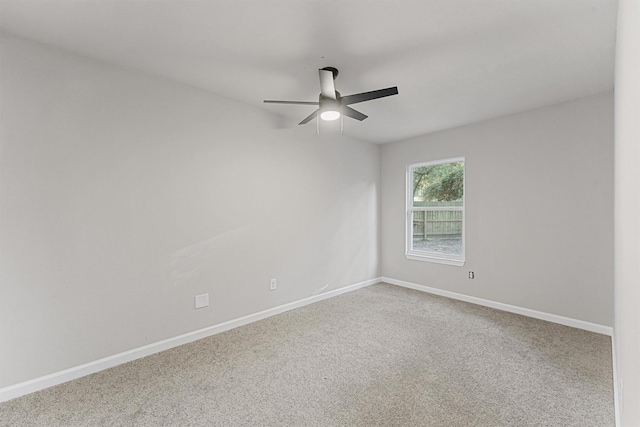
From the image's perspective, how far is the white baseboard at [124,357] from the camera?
2082 millimetres

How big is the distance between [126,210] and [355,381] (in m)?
2.32

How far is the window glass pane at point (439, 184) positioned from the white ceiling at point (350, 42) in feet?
4.56

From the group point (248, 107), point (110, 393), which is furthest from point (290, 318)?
point (248, 107)

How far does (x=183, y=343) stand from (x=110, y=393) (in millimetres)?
783

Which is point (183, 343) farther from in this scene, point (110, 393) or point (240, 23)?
point (240, 23)

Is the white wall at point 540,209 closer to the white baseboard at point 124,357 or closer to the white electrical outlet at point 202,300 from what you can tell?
the white baseboard at point 124,357

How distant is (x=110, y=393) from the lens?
6.91 ft

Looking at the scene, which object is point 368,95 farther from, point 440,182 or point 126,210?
point 440,182

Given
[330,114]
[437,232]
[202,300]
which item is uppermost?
[330,114]

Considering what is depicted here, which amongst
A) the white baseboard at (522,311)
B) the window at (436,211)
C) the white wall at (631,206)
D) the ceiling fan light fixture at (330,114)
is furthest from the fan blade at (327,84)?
the white baseboard at (522,311)

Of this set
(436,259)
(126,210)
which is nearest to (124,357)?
(126,210)

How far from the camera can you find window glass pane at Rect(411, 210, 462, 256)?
4363mm

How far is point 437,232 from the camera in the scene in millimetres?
4641

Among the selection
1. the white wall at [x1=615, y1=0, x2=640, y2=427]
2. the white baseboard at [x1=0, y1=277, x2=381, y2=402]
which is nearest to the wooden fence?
the white baseboard at [x1=0, y1=277, x2=381, y2=402]
